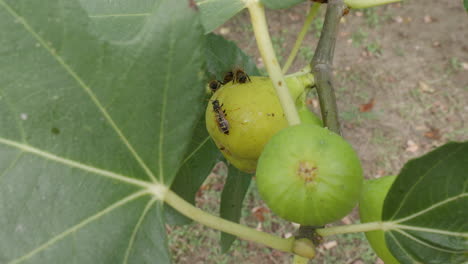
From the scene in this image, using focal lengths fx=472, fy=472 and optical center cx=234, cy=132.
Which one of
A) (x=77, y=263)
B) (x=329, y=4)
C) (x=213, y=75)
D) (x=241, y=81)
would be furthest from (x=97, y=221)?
(x=329, y=4)

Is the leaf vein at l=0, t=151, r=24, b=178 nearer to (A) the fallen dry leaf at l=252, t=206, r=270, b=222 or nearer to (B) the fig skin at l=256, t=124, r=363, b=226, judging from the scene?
(B) the fig skin at l=256, t=124, r=363, b=226

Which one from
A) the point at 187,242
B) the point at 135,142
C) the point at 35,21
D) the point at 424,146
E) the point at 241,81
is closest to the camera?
the point at 35,21

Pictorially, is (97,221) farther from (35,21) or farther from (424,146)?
A: (424,146)

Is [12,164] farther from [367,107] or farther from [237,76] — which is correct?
[367,107]

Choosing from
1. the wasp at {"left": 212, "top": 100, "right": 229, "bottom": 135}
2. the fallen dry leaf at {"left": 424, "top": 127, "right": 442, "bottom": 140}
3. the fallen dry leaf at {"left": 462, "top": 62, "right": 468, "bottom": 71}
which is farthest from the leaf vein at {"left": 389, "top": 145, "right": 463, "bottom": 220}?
the fallen dry leaf at {"left": 462, "top": 62, "right": 468, "bottom": 71}

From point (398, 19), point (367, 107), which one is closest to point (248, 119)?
point (367, 107)

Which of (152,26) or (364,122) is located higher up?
(152,26)
